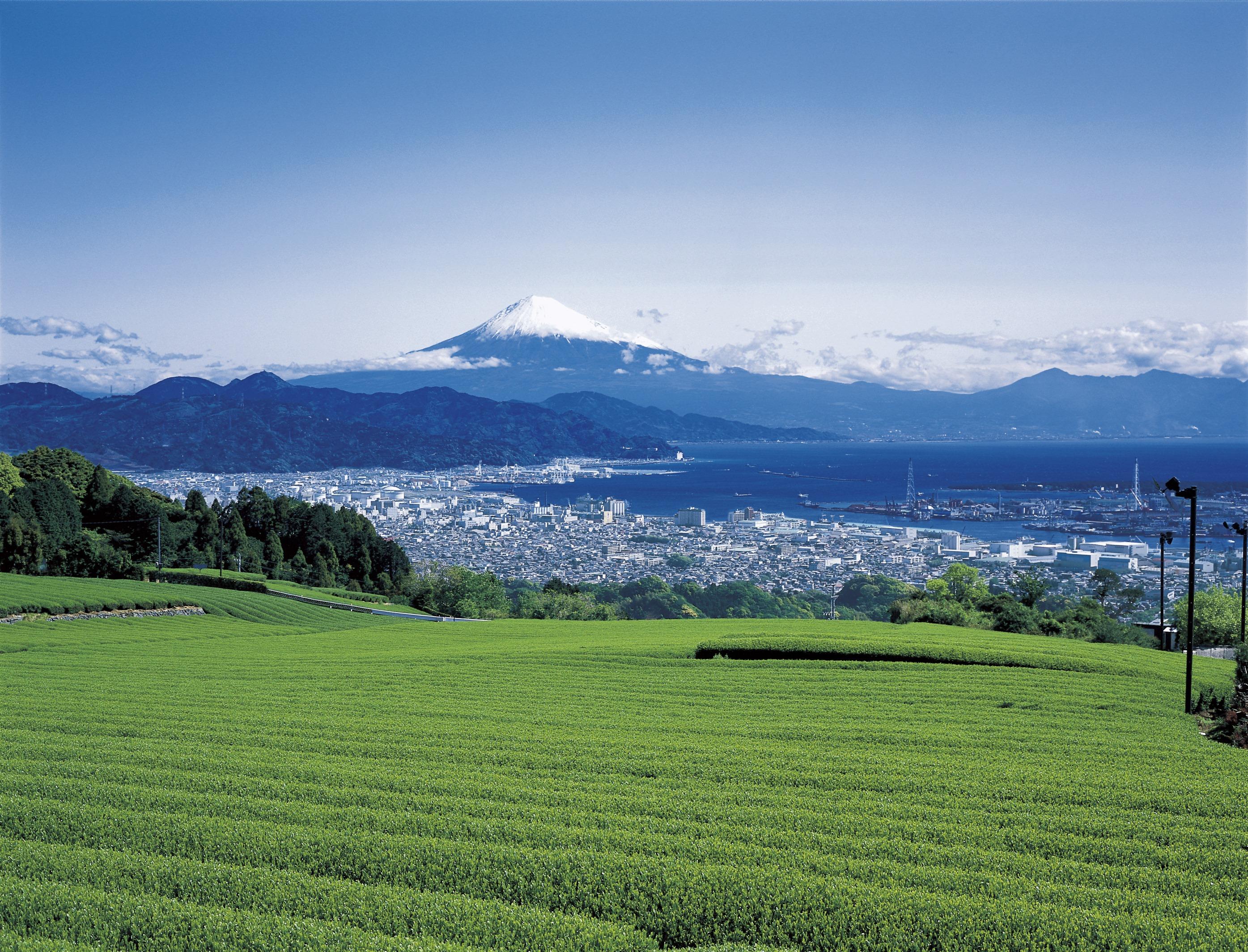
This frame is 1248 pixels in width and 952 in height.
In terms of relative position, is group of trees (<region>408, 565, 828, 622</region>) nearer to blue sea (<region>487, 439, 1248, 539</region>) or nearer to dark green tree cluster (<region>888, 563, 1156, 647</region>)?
dark green tree cluster (<region>888, 563, 1156, 647</region>)

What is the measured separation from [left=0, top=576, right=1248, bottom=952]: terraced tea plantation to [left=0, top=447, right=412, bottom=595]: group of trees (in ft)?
117

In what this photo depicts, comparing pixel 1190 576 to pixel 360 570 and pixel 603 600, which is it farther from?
pixel 360 570

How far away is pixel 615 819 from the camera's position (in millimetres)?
7230

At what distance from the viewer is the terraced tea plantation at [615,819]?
212 inches

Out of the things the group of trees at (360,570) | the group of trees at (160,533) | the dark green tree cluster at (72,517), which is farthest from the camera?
the group of trees at (160,533)

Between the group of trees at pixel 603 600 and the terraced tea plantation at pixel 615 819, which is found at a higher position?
the terraced tea plantation at pixel 615 819

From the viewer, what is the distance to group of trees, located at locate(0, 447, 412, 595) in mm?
43906

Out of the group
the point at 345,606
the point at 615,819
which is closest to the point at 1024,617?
the point at 615,819

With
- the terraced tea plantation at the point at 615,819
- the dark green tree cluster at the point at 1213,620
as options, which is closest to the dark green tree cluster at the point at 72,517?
the terraced tea plantation at the point at 615,819

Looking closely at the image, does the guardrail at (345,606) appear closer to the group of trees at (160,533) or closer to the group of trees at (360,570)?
the group of trees at (360,570)

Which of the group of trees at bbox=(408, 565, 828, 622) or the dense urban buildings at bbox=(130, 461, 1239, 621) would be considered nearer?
the group of trees at bbox=(408, 565, 828, 622)

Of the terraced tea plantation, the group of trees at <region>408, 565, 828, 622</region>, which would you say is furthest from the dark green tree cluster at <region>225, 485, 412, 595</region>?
the terraced tea plantation

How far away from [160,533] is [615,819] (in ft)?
172

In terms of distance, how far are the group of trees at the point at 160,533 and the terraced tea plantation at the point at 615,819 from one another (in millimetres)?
35562
